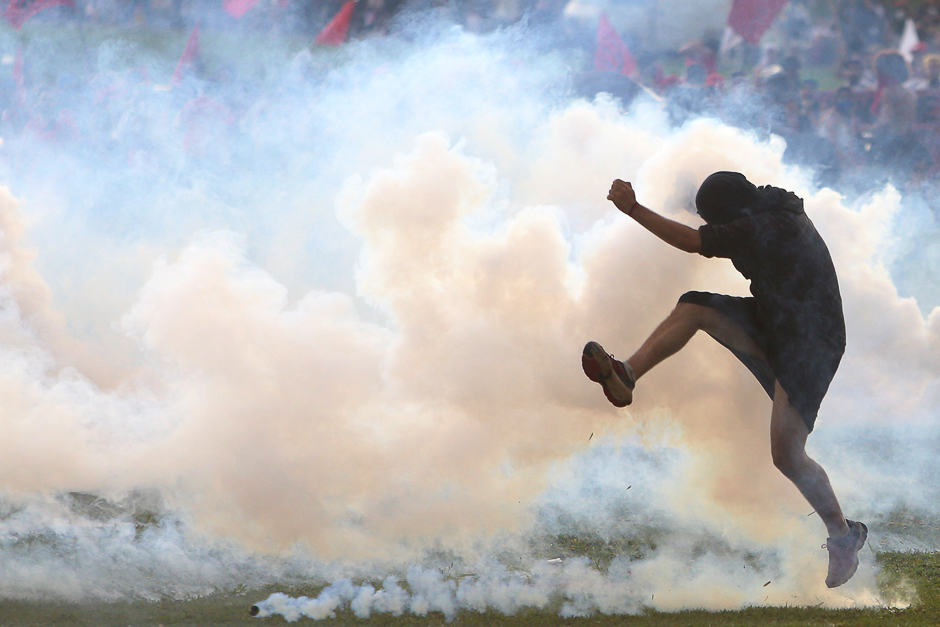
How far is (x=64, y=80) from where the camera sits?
25.1ft

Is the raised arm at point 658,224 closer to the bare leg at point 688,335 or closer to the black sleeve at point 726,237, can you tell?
the black sleeve at point 726,237

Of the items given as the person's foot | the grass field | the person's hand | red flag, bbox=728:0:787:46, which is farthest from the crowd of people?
the grass field

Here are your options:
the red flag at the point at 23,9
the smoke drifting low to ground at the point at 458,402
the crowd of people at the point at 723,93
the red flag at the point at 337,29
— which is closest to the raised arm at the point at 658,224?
the smoke drifting low to ground at the point at 458,402

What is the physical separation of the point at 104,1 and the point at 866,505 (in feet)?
24.6

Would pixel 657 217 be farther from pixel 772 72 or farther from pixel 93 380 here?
pixel 772 72

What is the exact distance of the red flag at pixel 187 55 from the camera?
7.58 meters

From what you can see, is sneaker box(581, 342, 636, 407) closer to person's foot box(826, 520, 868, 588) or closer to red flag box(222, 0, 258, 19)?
person's foot box(826, 520, 868, 588)

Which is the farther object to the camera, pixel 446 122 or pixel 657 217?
pixel 446 122

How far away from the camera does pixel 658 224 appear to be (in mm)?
3840

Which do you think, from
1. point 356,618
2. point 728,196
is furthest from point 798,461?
point 356,618

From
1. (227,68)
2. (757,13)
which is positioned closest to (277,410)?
(227,68)

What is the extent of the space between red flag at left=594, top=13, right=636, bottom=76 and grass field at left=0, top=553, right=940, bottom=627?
533 centimetres

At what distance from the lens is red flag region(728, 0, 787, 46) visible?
991cm

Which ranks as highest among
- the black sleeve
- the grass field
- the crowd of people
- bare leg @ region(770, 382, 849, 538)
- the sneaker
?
the crowd of people
